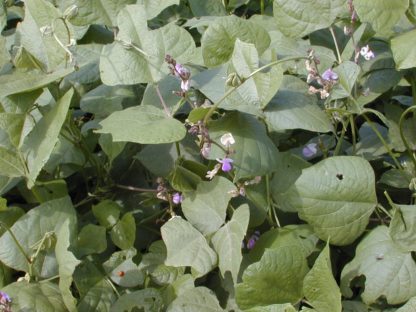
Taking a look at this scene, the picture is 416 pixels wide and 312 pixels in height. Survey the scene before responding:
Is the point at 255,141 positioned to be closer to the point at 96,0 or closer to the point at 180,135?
the point at 180,135

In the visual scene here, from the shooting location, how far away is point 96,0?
146cm

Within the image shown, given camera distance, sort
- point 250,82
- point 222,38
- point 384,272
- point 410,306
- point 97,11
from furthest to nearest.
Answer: point 97,11 < point 222,38 < point 250,82 < point 384,272 < point 410,306

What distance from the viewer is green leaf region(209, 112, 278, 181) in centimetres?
111

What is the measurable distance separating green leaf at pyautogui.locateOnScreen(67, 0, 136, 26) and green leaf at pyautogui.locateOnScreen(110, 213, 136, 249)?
478mm

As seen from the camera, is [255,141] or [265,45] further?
[265,45]

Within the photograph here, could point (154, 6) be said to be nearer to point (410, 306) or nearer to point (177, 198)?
point (177, 198)

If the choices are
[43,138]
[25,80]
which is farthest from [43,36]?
[43,138]

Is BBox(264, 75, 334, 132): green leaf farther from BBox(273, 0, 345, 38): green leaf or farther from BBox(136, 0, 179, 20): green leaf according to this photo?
BBox(136, 0, 179, 20): green leaf

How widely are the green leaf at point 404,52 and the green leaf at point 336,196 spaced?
232 mm

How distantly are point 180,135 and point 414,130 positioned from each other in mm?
556

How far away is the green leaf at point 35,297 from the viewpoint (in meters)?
1.06

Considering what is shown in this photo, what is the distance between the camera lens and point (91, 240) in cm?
123

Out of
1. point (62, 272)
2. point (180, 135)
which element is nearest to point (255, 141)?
point (180, 135)

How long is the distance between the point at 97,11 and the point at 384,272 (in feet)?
2.78
